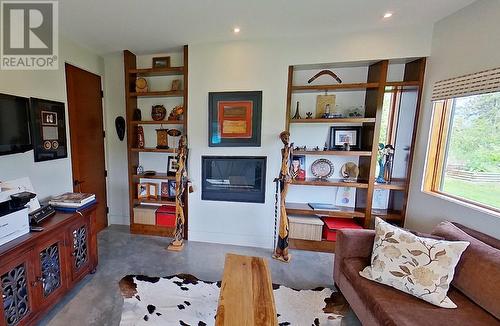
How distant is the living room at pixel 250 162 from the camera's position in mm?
1568

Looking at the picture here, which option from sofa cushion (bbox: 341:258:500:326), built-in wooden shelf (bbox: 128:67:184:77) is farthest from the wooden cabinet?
sofa cushion (bbox: 341:258:500:326)

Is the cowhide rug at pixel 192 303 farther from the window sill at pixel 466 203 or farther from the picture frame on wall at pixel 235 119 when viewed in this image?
the picture frame on wall at pixel 235 119

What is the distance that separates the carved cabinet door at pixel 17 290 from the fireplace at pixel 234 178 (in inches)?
68.0

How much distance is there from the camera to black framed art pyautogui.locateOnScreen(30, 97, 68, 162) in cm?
222

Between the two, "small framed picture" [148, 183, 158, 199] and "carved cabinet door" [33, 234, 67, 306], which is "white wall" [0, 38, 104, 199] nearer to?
"carved cabinet door" [33, 234, 67, 306]

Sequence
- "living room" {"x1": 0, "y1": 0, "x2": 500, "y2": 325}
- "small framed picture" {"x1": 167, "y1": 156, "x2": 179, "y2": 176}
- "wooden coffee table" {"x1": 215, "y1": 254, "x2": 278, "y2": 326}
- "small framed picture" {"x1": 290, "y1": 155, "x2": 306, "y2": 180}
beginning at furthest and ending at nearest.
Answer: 1. "small framed picture" {"x1": 167, "y1": 156, "x2": 179, "y2": 176}
2. "small framed picture" {"x1": 290, "y1": 155, "x2": 306, "y2": 180}
3. "living room" {"x1": 0, "y1": 0, "x2": 500, "y2": 325}
4. "wooden coffee table" {"x1": 215, "y1": 254, "x2": 278, "y2": 326}

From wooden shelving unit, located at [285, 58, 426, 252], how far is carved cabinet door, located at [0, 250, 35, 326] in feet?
7.82

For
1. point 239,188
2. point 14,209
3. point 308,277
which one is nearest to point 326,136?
point 239,188

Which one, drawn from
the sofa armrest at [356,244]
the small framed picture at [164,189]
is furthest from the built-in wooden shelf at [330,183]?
the small framed picture at [164,189]

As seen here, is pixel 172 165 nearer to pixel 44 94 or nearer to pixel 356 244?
pixel 44 94

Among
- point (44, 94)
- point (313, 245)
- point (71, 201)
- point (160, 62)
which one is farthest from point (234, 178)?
point (44, 94)

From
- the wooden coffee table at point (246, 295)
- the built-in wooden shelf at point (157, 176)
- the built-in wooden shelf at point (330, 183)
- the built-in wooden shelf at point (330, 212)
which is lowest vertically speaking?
the wooden coffee table at point (246, 295)

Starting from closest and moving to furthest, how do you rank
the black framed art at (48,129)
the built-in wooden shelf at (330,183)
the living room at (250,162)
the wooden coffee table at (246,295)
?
the wooden coffee table at (246,295), the living room at (250,162), the black framed art at (48,129), the built-in wooden shelf at (330,183)

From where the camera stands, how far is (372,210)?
2.84 metres
